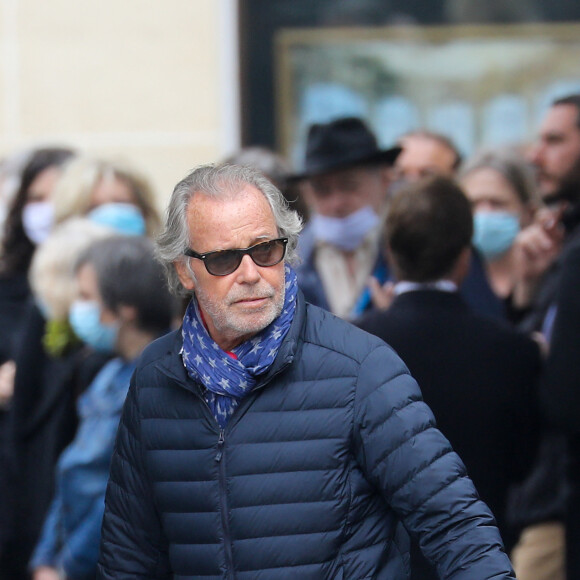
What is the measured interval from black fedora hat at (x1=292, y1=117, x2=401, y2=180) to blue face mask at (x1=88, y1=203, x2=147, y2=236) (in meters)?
0.68

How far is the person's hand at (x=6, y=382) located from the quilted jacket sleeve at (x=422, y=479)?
9.58 feet

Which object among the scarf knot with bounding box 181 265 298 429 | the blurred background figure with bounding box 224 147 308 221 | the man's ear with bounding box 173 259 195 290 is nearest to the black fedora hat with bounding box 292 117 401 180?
the blurred background figure with bounding box 224 147 308 221

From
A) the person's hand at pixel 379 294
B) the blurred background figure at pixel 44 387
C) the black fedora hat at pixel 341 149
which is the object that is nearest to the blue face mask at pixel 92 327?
the blurred background figure at pixel 44 387

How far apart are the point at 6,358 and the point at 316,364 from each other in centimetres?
→ 310

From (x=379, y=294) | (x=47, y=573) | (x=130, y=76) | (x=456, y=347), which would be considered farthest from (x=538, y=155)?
(x=130, y=76)

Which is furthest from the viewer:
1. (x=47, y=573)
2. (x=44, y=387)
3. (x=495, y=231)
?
(x=495, y=231)

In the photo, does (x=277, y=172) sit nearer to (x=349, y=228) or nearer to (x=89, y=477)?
(x=349, y=228)

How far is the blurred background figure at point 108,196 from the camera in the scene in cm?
549

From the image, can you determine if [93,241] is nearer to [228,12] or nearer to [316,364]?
[316,364]

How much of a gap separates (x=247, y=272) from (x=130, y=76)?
16.0 ft

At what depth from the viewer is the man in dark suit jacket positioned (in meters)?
3.79

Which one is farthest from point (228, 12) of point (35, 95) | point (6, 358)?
point (6, 358)

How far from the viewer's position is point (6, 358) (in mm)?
5723

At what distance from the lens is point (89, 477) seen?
4.34 metres
